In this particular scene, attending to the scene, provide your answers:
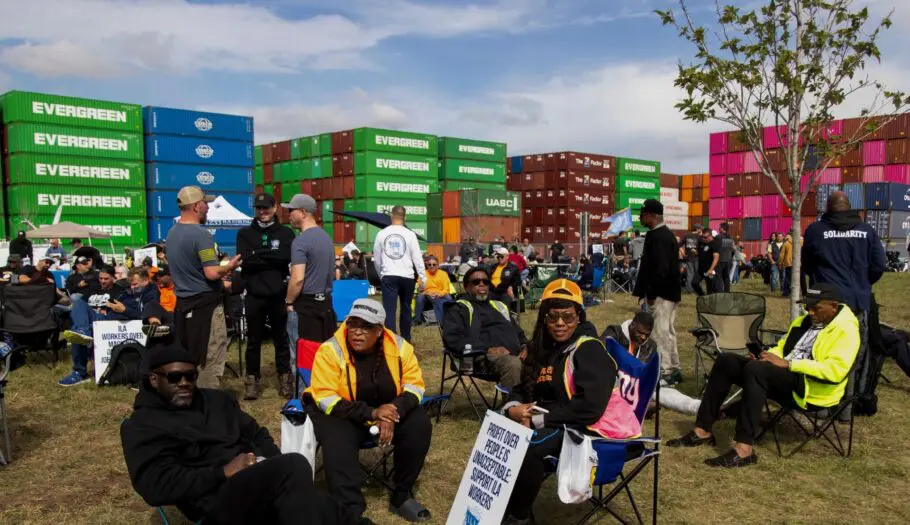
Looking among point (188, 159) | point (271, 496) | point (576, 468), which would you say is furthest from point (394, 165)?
point (271, 496)

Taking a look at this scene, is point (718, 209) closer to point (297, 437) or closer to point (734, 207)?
point (734, 207)

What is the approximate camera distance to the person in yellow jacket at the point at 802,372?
4495mm

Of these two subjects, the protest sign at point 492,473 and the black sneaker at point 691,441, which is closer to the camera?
the protest sign at point 492,473

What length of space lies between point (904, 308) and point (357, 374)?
13555 mm

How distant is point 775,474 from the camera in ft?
14.7

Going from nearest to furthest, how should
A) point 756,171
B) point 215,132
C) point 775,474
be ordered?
1. point 775,474
2. point 215,132
3. point 756,171

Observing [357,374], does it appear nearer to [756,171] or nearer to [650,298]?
[650,298]

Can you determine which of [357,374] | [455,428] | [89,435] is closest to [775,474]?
[455,428]

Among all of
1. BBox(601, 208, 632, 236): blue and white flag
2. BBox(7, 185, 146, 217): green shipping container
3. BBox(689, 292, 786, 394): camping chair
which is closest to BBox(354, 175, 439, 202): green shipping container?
BBox(7, 185, 146, 217): green shipping container

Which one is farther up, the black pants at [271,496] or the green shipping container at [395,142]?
the green shipping container at [395,142]

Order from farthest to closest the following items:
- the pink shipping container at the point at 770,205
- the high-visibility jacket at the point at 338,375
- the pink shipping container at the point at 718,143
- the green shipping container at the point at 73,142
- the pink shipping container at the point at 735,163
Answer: the pink shipping container at the point at 718,143, the pink shipping container at the point at 735,163, the pink shipping container at the point at 770,205, the green shipping container at the point at 73,142, the high-visibility jacket at the point at 338,375

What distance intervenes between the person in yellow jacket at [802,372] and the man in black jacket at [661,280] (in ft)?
6.28

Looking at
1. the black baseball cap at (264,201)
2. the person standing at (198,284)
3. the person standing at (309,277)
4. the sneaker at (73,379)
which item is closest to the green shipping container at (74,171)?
the sneaker at (73,379)

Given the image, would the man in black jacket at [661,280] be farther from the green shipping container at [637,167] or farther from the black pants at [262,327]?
the green shipping container at [637,167]
